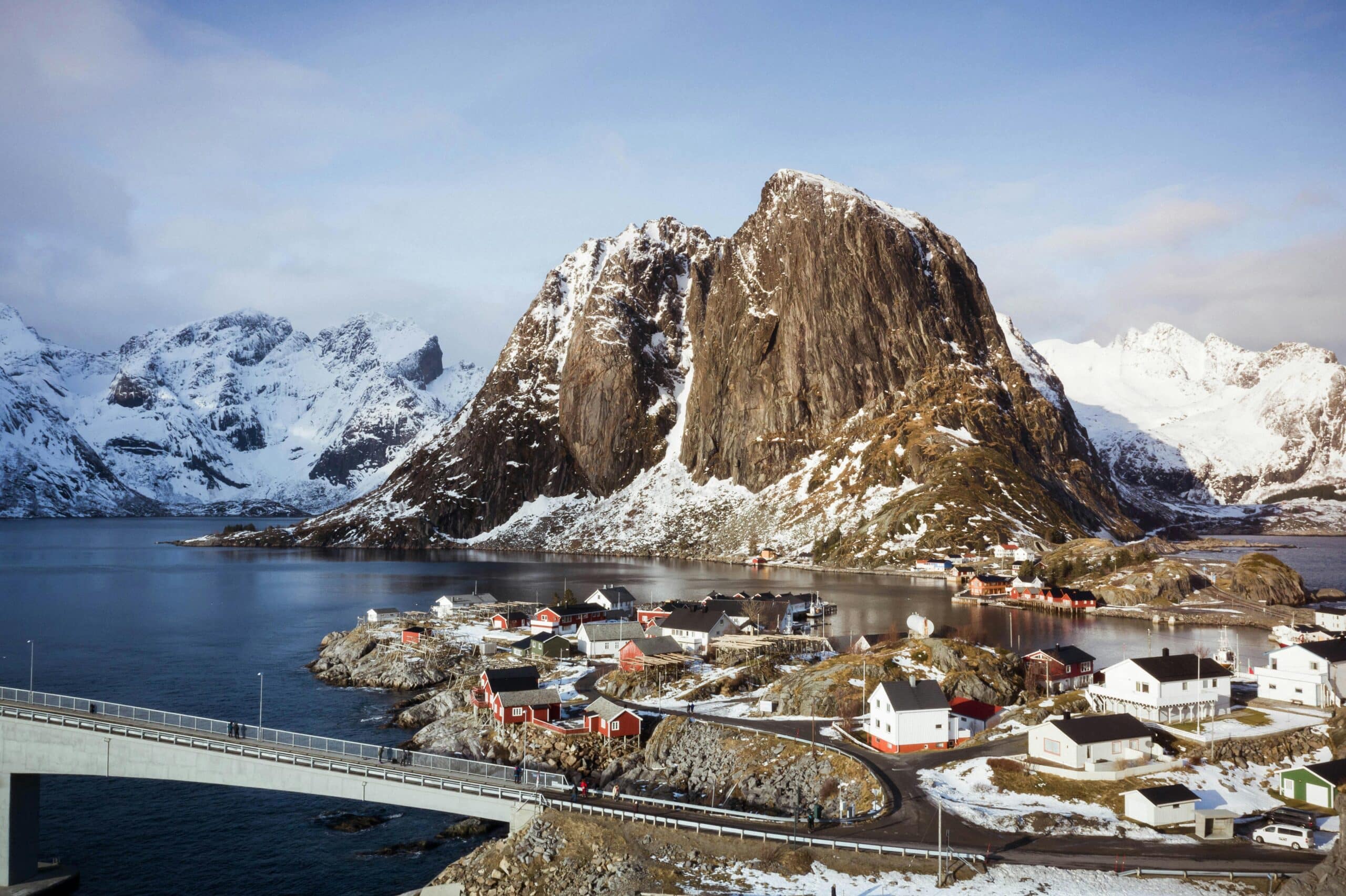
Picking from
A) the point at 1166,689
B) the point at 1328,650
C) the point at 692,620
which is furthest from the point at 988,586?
Result: the point at 1166,689

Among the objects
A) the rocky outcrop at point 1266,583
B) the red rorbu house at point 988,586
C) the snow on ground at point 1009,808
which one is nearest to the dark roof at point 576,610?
the snow on ground at point 1009,808

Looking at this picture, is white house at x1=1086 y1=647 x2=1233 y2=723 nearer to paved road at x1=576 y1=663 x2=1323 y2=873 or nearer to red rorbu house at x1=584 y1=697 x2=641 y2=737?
paved road at x1=576 y1=663 x2=1323 y2=873

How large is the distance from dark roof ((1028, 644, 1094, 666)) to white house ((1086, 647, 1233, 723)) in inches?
475

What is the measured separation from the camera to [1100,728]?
154 ft

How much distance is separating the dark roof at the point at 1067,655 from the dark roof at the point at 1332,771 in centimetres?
2597

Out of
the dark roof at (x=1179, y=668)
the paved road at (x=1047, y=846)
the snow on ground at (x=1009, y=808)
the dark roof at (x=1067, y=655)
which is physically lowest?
the paved road at (x=1047, y=846)

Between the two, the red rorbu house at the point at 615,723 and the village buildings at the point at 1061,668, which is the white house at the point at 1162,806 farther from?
the red rorbu house at the point at 615,723

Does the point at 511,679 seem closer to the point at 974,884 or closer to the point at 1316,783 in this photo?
the point at 974,884

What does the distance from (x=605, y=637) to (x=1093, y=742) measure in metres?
45.3

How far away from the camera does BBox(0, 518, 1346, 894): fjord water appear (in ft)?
151

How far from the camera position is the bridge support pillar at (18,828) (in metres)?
43.5

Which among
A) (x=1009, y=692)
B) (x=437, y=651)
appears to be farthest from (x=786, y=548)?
(x=1009, y=692)

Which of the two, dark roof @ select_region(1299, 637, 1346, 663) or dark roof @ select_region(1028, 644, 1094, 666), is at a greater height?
dark roof @ select_region(1299, 637, 1346, 663)

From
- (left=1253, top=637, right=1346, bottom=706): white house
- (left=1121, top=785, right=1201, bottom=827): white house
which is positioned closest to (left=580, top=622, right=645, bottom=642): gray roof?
(left=1253, top=637, right=1346, bottom=706): white house
